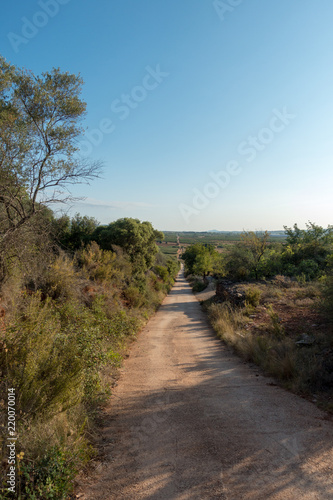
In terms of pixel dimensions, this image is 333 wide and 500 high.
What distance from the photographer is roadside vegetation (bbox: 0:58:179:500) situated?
315 centimetres

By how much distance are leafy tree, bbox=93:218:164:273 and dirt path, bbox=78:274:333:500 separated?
13.8 m

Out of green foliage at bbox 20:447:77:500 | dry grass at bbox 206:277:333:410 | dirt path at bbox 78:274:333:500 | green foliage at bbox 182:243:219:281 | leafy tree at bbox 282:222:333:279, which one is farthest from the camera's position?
green foliage at bbox 182:243:219:281

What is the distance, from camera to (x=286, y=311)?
35.8 ft

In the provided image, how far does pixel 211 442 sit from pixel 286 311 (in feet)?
27.4

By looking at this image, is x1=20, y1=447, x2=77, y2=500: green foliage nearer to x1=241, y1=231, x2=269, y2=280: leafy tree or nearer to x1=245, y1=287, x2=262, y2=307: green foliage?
x1=245, y1=287, x2=262, y2=307: green foliage

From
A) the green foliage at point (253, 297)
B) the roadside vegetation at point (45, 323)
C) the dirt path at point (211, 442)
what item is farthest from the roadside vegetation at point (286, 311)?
the roadside vegetation at point (45, 323)

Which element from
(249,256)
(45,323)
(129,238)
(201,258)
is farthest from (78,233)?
(201,258)

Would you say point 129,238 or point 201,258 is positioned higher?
point 129,238

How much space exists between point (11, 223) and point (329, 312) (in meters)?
9.40

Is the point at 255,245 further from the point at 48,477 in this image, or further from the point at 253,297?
the point at 48,477

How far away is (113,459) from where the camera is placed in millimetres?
3574

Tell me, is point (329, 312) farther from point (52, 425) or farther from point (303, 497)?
point (52, 425)

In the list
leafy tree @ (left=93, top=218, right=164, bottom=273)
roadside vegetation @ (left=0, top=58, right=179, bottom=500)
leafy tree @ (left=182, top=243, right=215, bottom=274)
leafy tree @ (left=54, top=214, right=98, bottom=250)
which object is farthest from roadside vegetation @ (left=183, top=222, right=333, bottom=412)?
leafy tree @ (left=182, top=243, right=215, bottom=274)

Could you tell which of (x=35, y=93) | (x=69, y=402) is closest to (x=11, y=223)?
(x=35, y=93)
